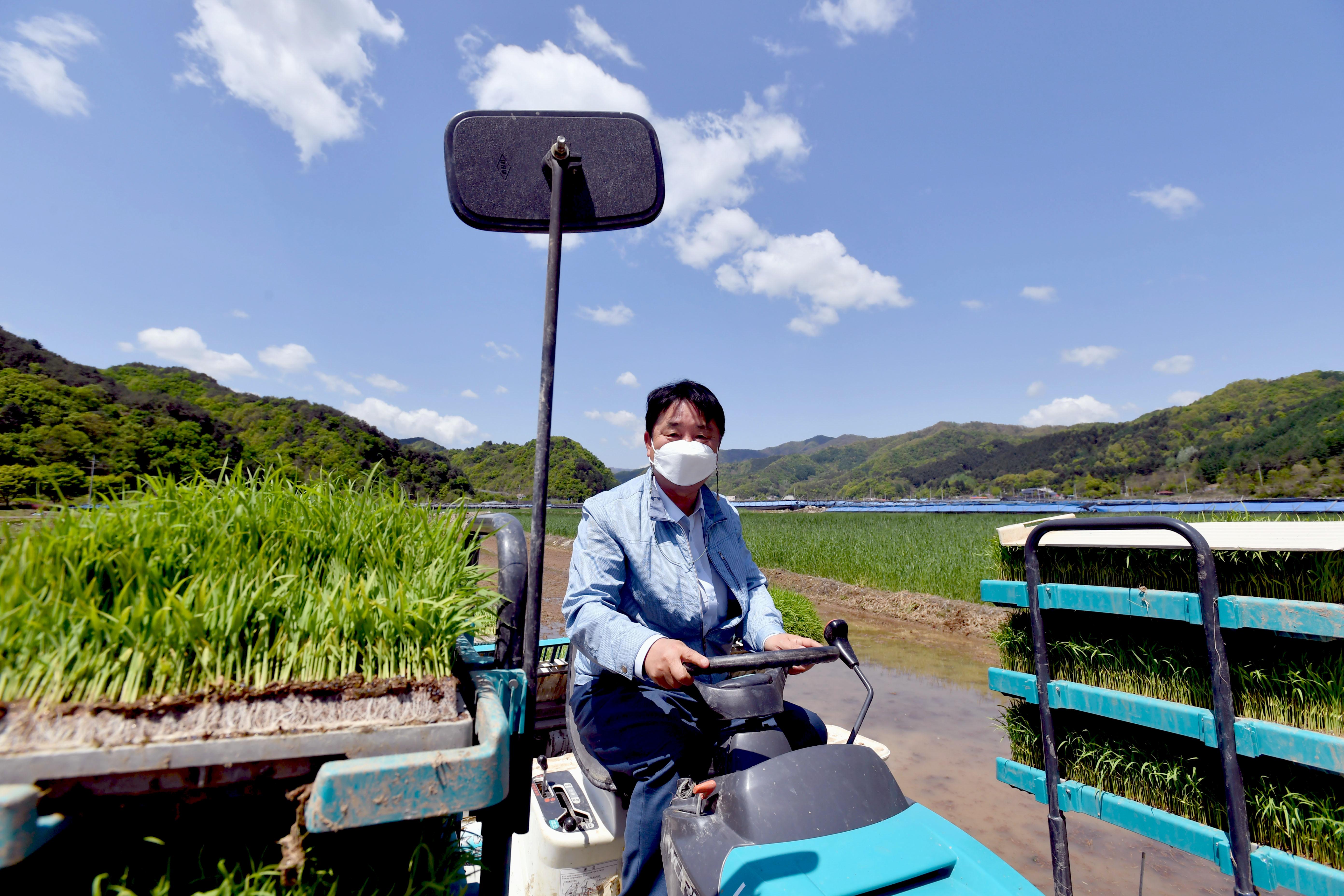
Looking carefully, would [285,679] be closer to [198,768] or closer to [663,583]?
[198,768]

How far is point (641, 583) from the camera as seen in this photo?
1960 millimetres

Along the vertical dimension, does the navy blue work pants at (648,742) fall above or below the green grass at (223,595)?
below

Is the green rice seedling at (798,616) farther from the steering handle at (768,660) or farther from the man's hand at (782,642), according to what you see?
the steering handle at (768,660)

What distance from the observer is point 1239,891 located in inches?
65.4

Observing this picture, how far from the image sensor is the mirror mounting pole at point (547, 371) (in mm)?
1492

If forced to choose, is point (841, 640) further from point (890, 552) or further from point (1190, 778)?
point (890, 552)

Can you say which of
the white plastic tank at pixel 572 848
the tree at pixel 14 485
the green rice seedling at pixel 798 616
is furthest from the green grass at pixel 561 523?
the tree at pixel 14 485

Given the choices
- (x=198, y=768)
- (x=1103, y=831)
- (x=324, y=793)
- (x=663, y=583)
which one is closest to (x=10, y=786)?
(x=198, y=768)

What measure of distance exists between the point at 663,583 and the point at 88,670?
138cm

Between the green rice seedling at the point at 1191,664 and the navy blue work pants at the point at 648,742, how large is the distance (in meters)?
1.27

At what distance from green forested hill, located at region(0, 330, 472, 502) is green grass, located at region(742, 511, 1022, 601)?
2599mm

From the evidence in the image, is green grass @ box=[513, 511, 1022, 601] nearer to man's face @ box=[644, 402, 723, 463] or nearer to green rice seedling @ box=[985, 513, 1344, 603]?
green rice seedling @ box=[985, 513, 1344, 603]

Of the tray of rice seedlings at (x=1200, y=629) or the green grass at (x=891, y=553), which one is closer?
the tray of rice seedlings at (x=1200, y=629)

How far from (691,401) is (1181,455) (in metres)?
106
